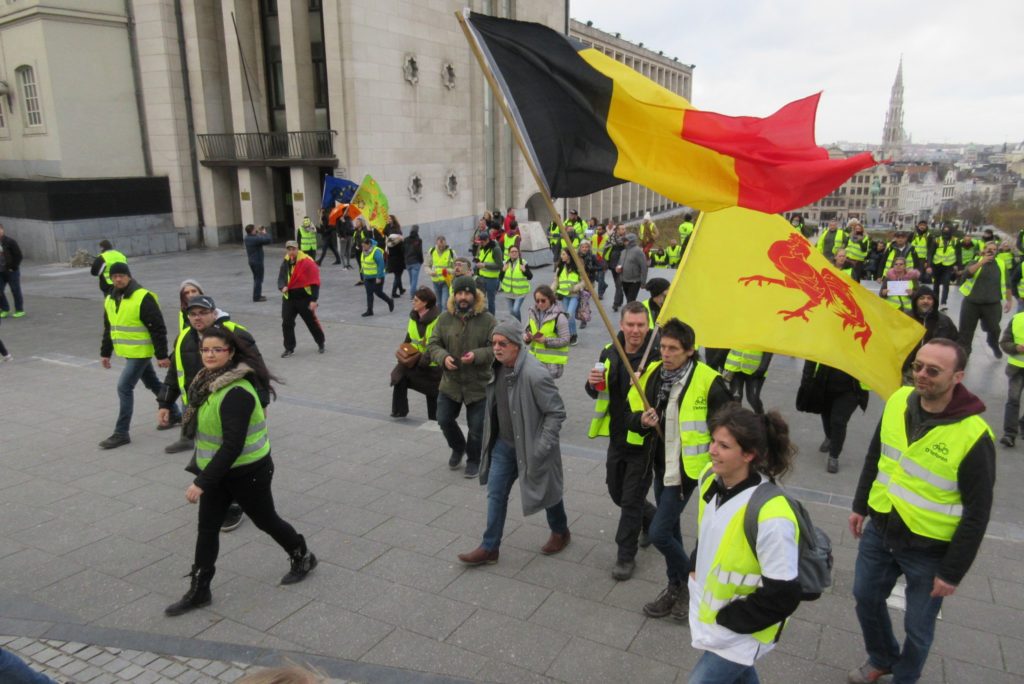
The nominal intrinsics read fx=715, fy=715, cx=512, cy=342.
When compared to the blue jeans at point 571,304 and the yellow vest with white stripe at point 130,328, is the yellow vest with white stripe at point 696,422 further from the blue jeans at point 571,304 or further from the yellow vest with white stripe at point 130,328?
the blue jeans at point 571,304

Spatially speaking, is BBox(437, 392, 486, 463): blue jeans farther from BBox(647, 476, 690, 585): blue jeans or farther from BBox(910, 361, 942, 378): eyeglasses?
BBox(910, 361, 942, 378): eyeglasses

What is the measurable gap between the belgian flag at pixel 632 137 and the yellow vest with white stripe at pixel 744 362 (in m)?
3.69

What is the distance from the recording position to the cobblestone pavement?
411 cm

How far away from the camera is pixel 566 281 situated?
12.0 metres

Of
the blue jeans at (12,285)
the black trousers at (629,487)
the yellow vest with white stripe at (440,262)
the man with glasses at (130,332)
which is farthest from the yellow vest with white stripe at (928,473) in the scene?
the blue jeans at (12,285)

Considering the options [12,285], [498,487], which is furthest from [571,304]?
[12,285]

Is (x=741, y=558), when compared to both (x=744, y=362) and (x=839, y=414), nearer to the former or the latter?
(x=839, y=414)

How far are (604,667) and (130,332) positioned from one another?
5.84 metres

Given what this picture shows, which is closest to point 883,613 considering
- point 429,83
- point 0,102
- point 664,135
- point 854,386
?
point 664,135

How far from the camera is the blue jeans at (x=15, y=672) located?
120 inches

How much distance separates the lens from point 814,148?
4.40m

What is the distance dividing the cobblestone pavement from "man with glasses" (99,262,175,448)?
0.40 metres

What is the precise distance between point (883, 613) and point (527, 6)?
31412 millimetres

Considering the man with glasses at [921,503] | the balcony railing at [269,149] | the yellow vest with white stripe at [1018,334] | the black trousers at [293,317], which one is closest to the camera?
the man with glasses at [921,503]
